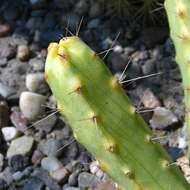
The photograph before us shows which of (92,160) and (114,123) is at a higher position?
(114,123)

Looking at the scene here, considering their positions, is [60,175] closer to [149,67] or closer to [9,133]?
[9,133]

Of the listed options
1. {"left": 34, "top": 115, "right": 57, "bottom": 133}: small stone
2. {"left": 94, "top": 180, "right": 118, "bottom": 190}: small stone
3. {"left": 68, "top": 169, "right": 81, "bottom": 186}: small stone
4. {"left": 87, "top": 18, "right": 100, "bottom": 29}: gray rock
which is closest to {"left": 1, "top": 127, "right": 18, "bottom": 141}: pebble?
{"left": 34, "top": 115, "right": 57, "bottom": 133}: small stone

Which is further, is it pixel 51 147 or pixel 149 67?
pixel 149 67

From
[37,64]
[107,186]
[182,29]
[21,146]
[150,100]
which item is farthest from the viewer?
[37,64]

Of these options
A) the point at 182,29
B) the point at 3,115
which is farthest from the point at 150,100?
the point at 182,29

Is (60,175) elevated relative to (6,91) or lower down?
lower down

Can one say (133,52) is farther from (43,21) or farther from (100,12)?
(43,21)

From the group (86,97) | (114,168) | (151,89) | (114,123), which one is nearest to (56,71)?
(86,97)

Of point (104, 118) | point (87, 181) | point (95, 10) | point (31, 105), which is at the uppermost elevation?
point (104, 118)
